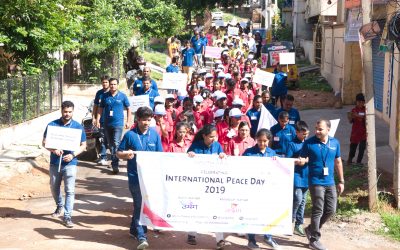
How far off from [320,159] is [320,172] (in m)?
0.17

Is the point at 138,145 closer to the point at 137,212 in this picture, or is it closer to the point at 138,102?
the point at 137,212

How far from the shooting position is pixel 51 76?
17.7 metres

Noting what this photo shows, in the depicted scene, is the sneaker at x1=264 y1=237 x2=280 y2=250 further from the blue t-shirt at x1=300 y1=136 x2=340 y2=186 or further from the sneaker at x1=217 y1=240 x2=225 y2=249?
the blue t-shirt at x1=300 y1=136 x2=340 y2=186

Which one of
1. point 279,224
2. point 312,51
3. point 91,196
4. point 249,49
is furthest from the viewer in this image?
point 312,51

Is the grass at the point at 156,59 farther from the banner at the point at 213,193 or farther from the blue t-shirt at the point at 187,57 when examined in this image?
the banner at the point at 213,193

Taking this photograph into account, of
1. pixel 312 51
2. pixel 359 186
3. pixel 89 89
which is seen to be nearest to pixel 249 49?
pixel 312 51

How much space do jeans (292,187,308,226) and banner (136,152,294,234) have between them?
2.50ft

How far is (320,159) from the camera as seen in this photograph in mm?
7945

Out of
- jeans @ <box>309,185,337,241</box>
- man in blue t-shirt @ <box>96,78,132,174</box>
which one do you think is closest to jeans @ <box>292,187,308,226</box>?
jeans @ <box>309,185,337,241</box>

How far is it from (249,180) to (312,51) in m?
27.4

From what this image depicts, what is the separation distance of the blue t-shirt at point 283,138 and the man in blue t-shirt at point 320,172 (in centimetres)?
83

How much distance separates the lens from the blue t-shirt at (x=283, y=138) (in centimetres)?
889

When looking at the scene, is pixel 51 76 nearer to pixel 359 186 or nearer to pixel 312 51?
pixel 359 186

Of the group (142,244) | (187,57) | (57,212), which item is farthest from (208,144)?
(187,57)
